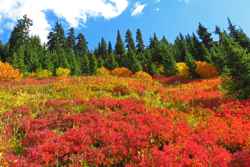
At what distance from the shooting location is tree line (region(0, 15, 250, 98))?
27.8 metres

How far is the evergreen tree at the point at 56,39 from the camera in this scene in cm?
11138

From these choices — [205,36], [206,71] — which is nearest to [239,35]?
[206,71]

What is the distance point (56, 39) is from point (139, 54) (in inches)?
1421

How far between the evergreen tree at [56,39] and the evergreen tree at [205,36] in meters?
53.9

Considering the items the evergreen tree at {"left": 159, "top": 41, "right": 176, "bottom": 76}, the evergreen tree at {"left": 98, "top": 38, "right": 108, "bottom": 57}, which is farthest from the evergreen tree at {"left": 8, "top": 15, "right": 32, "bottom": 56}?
the evergreen tree at {"left": 159, "top": 41, "right": 176, "bottom": 76}

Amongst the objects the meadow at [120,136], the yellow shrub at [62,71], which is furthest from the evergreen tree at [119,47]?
the meadow at [120,136]

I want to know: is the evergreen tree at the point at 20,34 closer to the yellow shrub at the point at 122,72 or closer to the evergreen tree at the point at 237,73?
the yellow shrub at the point at 122,72

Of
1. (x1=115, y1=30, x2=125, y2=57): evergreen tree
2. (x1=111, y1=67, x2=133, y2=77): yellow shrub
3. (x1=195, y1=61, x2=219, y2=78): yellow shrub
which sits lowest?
(x1=195, y1=61, x2=219, y2=78): yellow shrub

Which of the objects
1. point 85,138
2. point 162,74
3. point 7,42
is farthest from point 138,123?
point 7,42

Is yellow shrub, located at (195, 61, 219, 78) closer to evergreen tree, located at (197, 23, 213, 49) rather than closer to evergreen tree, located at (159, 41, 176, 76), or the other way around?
evergreen tree, located at (159, 41, 176, 76)

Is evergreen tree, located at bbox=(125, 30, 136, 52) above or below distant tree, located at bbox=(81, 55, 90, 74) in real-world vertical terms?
above

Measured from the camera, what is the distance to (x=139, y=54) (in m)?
89.5

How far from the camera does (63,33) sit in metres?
118

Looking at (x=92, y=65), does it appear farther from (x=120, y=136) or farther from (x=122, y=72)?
(x=120, y=136)
